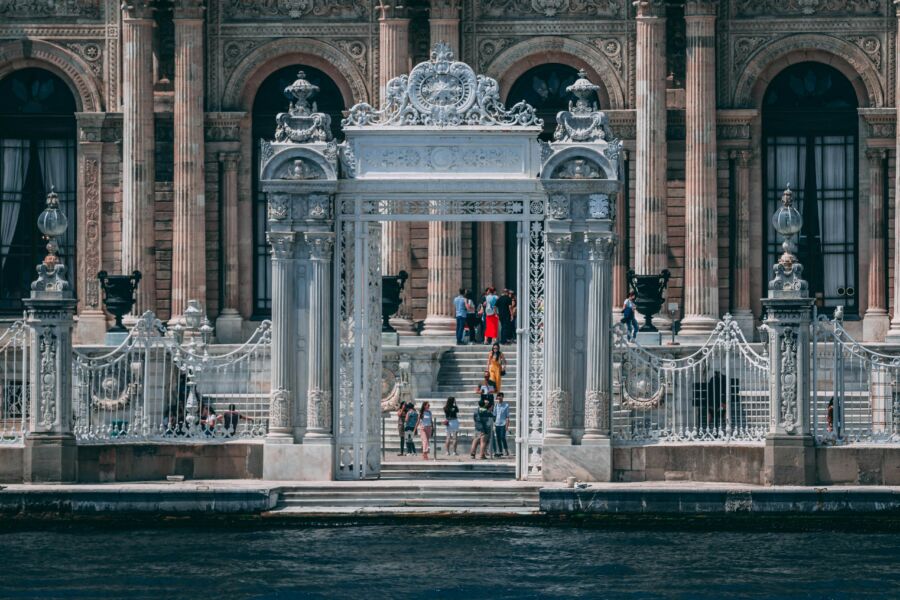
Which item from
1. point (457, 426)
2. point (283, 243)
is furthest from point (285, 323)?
point (457, 426)

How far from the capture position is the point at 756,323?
5309cm

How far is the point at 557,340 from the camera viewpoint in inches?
1432

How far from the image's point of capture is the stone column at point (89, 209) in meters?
53.6

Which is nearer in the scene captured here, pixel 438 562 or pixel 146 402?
pixel 438 562

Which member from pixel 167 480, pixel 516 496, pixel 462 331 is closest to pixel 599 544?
pixel 516 496

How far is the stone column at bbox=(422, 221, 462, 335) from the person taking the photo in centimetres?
5194

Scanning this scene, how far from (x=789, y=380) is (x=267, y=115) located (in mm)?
20228

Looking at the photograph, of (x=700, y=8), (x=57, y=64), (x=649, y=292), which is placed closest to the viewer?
(x=649, y=292)

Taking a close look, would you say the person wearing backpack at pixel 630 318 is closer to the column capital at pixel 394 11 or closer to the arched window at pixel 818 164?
the arched window at pixel 818 164

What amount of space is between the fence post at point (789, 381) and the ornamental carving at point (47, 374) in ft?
32.0

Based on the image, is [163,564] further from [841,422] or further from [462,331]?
[462,331]

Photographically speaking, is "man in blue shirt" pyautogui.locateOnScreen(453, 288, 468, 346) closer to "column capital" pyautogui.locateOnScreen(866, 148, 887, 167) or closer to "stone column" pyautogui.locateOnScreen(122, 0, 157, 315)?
"stone column" pyautogui.locateOnScreen(122, 0, 157, 315)

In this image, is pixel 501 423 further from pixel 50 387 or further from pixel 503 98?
pixel 503 98

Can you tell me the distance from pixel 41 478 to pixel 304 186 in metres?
5.36
